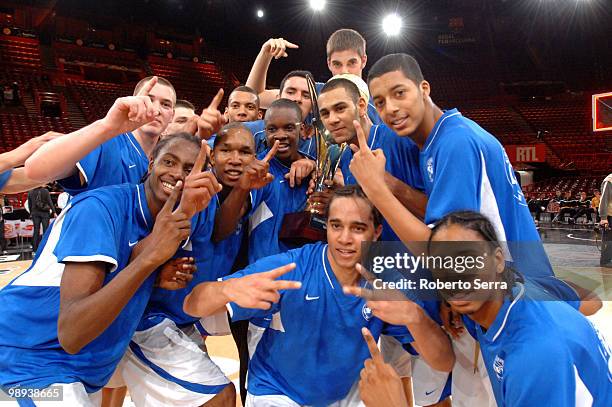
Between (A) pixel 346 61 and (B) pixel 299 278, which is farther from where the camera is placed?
(A) pixel 346 61

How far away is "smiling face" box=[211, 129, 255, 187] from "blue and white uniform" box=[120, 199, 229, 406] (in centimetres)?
15

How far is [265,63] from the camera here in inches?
152

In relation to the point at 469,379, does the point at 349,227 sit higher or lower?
higher

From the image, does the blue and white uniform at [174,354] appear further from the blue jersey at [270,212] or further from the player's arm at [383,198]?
the player's arm at [383,198]

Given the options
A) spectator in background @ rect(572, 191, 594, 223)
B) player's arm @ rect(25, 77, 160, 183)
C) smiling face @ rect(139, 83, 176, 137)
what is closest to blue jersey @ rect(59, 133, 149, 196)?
smiling face @ rect(139, 83, 176, 137)

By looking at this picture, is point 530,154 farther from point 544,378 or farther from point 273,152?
point 544,378

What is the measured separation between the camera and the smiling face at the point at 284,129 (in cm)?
271

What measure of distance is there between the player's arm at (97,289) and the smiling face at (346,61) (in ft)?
7.00

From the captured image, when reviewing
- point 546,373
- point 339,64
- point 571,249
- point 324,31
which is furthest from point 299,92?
point 324,31

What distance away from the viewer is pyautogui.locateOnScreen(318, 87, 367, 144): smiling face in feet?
7.57

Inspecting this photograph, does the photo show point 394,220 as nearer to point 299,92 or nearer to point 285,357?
point 285,357

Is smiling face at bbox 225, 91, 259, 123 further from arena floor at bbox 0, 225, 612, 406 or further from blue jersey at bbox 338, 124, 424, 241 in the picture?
arena floor at bbox 0, 225, 612, 406

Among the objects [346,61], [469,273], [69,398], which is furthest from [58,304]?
[346,61]

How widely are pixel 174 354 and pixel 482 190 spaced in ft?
5.03
